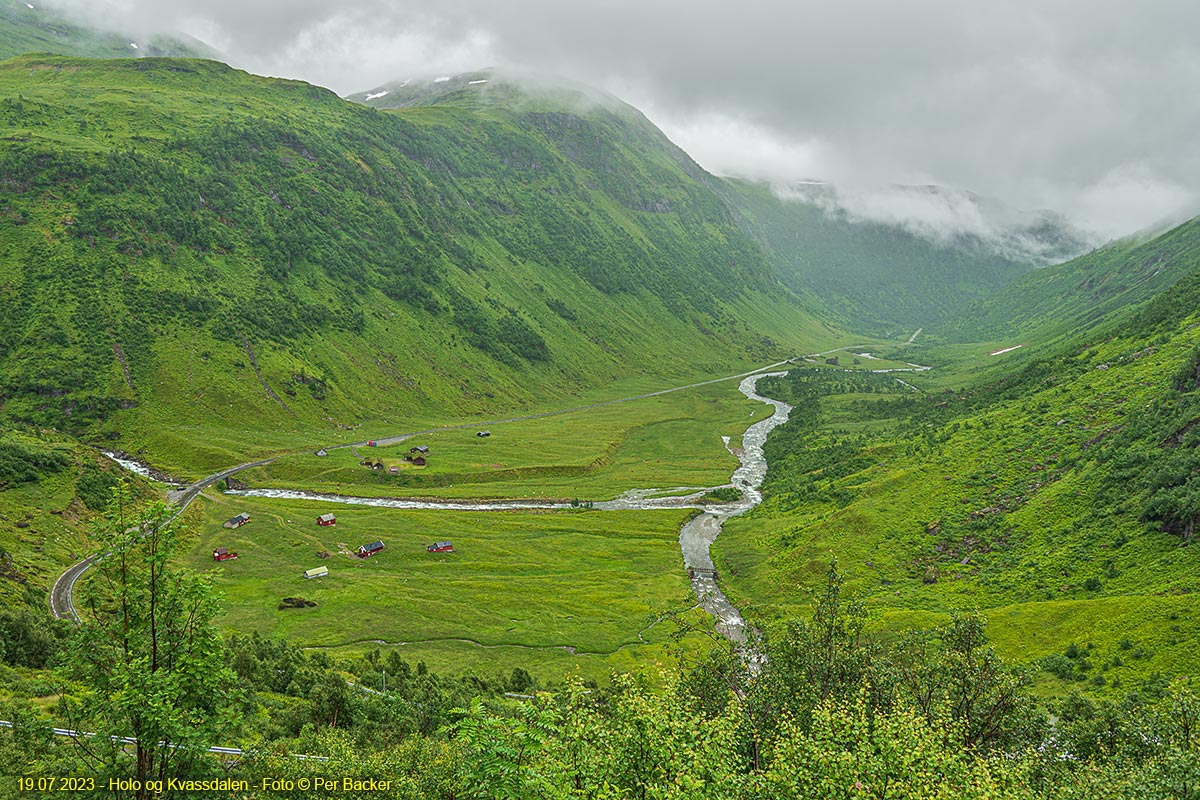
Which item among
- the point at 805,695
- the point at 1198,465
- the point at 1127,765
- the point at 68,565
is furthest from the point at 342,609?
the point at 1198,465

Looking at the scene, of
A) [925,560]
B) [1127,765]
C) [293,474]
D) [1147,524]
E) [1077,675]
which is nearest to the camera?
[1127,765]

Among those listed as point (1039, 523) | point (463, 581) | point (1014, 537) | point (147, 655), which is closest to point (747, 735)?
point (147, 655)

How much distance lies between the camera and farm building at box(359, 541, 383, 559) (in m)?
129

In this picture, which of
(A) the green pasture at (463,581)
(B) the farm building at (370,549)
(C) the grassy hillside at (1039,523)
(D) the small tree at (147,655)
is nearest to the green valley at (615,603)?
(D) the small tree at (147,655)

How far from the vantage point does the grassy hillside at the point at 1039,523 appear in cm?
7731

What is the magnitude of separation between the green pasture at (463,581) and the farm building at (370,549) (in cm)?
197

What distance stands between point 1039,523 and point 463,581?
104868 mm

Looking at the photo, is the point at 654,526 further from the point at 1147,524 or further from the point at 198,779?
the point at 198,779

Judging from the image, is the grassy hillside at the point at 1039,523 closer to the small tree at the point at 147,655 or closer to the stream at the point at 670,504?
the stream at the point at 670,504

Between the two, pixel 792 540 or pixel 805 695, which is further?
pixel 792 540

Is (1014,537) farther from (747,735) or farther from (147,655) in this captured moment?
(147,655)

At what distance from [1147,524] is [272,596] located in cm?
14077

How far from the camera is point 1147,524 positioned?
90812 mm

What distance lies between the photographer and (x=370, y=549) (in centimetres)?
13038
